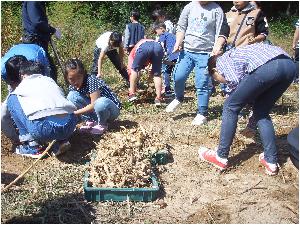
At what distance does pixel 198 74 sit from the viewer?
5438 mm

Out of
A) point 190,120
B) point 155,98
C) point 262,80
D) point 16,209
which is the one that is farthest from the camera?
point 155,98

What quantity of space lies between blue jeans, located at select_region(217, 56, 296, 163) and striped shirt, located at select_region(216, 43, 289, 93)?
0.14 ft

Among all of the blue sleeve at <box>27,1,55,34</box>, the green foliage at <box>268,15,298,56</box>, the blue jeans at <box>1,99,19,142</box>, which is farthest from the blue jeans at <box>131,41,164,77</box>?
the green foliage at <box>268,15,298,56</box>

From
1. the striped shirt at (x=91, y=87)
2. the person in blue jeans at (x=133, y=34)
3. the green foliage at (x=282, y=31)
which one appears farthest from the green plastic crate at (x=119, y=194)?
the green foliage at (x=282, y=31)

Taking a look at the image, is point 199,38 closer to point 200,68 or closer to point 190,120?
point 200,68

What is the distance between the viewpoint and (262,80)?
391cm

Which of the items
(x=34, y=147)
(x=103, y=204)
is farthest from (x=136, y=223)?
(x=34, y=147)

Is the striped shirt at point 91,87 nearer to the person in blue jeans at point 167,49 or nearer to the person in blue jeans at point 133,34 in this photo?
the person in blue jeans at point 167,49

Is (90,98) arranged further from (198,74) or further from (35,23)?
(35,23)

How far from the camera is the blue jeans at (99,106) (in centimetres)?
493

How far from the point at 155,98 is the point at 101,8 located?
945 centimetres

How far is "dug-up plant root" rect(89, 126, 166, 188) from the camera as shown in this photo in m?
3.77

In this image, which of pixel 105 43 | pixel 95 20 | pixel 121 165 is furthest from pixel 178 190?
pixel 95 20

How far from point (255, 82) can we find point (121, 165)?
4.35 feet
